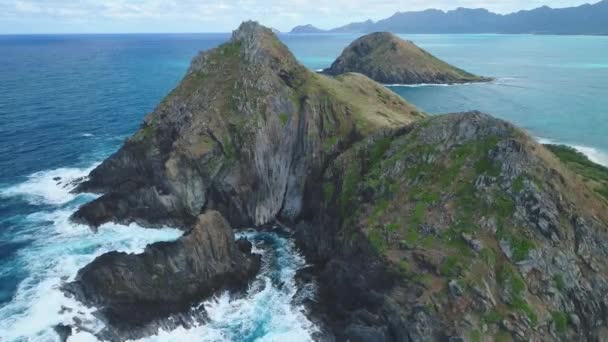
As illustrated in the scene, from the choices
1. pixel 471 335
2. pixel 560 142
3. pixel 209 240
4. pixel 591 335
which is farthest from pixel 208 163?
pixel 560 142

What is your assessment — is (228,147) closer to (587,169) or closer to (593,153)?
(587,169)

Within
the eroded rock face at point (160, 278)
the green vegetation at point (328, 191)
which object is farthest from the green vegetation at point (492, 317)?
the eroded rock face at point (160, 278)

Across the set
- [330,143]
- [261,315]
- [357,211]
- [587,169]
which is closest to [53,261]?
[261,315]

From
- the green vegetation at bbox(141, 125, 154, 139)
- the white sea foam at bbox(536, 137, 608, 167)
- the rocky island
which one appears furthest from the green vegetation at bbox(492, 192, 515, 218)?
the white sea foam at bbox(536, 137, 608, 167)

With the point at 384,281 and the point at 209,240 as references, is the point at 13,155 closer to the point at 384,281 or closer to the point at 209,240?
the point at 209,240

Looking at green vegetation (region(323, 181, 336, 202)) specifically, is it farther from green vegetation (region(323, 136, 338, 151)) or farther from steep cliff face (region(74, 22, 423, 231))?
green vegetation (region(323, 136, 338, 151))

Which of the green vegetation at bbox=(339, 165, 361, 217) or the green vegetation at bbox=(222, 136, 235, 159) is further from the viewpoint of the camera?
the green vegetation at bbox=(222, 136, 235, 159)
